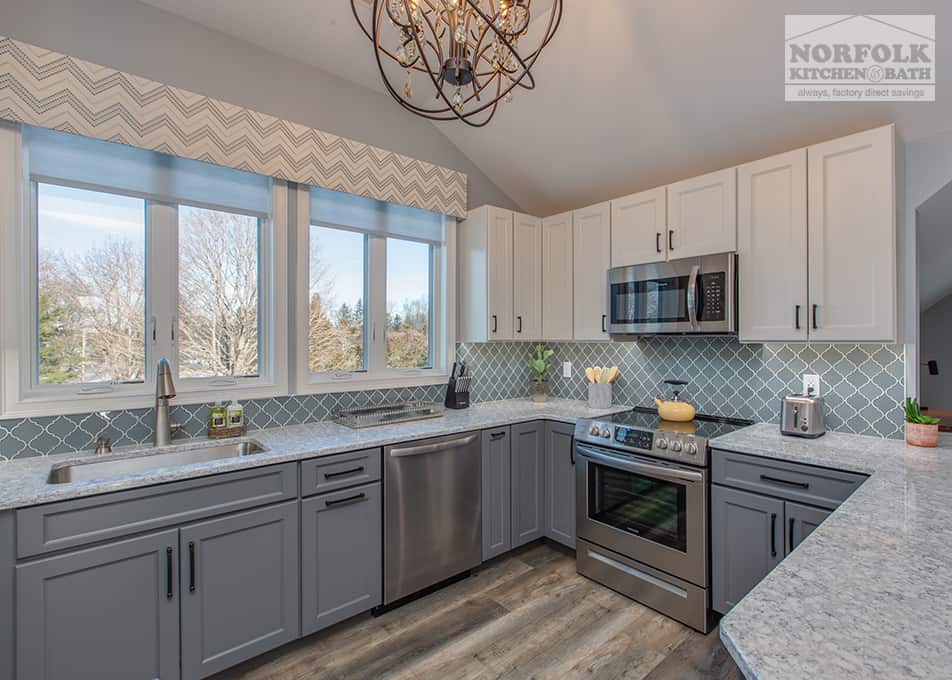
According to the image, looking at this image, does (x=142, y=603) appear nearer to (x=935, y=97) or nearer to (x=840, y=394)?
(x=840, y=394)

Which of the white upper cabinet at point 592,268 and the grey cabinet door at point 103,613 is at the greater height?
the white upper cabinet at point 592,268

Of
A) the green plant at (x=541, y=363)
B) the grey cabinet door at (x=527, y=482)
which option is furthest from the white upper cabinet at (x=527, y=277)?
the grey cabinet door at (x=527, y=482)

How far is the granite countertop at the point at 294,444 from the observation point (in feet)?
5.08

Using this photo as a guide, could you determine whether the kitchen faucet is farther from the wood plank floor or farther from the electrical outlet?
the electrical outlet

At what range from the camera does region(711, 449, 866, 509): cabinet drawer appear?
1874 mm

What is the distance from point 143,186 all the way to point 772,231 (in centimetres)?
311

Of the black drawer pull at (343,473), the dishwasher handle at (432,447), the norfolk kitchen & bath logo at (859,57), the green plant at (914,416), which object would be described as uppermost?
the norfolk kitchen & bath logo at (859,57)

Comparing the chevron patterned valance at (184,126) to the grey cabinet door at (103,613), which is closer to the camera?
the grey cabinet door at (103,613)

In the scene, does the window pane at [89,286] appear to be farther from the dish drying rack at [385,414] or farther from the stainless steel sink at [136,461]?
the dish drying rack at [385,414]

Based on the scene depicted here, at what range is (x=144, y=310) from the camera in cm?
226

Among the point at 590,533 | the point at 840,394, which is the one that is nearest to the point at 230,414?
the point at 590,533

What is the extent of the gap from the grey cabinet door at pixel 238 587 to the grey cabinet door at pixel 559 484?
1574 mm

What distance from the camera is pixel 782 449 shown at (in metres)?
2.07

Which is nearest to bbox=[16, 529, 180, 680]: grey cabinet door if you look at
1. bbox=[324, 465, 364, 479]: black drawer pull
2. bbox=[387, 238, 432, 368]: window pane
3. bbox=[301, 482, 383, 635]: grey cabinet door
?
bbox=[301, 482, 383, 635]: grey cabinet door
